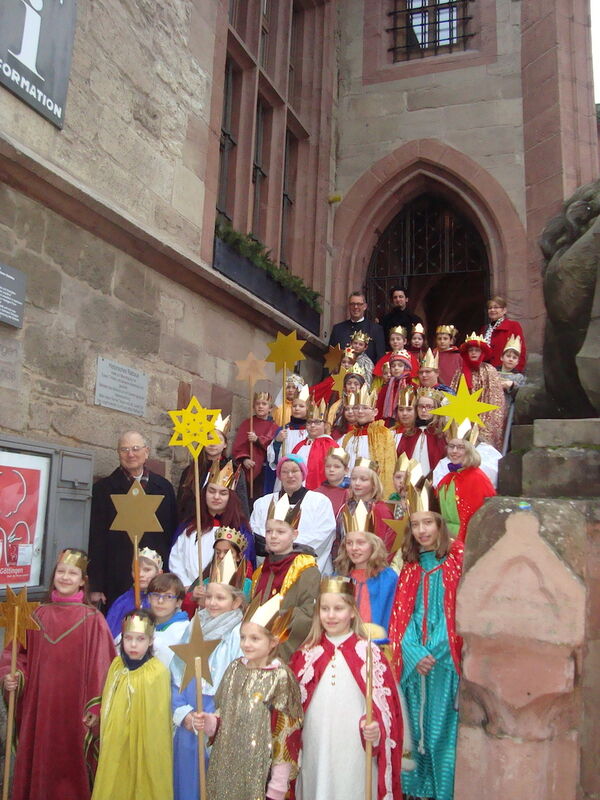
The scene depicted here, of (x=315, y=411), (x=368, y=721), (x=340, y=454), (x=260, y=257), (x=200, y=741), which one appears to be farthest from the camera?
(x=260, y=257)

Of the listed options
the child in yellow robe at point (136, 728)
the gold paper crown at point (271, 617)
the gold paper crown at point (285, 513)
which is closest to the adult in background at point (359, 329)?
the gold paper crown at point (285, 513)

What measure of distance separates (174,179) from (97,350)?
2251mm

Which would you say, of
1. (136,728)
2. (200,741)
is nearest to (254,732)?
(200,741)

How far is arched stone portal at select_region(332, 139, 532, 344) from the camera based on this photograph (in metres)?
10.8

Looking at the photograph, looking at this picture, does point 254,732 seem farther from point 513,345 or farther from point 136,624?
point 513,345

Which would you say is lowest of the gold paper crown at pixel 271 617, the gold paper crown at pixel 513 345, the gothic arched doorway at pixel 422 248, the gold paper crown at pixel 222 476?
the gold paper crown at pixel 271 617

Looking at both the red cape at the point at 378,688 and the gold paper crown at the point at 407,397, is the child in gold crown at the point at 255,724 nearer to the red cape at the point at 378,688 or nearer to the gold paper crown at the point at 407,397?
the red cape at the point at 378,688

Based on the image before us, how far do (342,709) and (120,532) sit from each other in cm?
263

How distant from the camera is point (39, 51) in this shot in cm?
574

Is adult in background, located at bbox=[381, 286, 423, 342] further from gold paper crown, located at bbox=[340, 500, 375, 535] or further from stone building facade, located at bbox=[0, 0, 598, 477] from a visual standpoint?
gold paper crown, located at bbox=[340, 500, 375, 535]

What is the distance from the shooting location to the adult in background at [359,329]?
9828mm

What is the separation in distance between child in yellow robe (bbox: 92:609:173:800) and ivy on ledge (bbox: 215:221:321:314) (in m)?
5.65

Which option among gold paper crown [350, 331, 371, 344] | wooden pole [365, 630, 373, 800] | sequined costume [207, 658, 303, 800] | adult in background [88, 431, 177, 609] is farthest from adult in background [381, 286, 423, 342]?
wooden pole [365, 630, 373, 800]

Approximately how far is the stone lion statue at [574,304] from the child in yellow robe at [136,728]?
2209 millimetres
